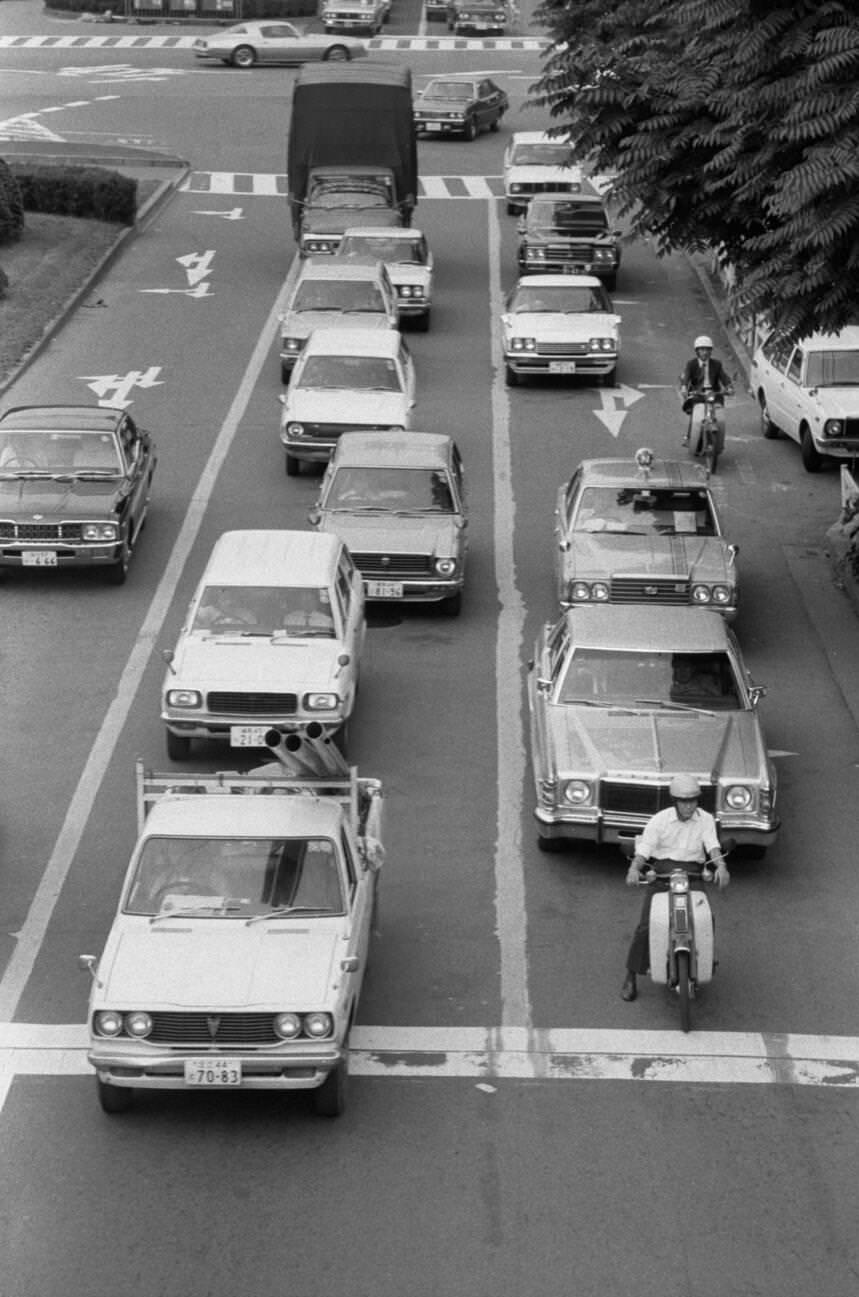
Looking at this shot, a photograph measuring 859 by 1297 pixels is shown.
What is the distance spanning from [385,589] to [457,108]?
39.3 metres

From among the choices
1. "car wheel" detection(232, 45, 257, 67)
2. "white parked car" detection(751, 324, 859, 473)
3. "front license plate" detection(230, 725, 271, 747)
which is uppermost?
"front license plate" detection(230, 725, 271, 747)

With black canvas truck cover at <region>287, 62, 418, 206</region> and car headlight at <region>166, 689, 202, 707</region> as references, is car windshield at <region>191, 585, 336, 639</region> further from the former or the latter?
black canvas truck cover at <region>287, 62, 418, 206</region>

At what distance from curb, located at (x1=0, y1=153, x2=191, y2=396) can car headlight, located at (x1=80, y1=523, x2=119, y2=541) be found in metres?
9.27

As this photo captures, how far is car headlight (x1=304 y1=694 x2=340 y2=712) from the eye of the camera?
17.5 meters

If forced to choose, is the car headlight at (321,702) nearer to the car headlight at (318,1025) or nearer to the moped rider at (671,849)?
the moped rider at (671,849)

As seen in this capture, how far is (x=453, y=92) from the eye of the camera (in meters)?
58.8

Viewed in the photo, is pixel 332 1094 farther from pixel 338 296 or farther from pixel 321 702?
pixel 338 296

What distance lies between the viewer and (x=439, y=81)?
5984cm

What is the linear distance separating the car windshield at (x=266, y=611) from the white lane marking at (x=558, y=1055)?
5.63 m

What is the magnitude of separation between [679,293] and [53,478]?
19637 mm

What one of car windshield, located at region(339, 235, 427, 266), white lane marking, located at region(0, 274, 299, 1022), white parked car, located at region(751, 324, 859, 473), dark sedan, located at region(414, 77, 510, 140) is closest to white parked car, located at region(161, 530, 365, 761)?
white lane marking, located at region(0, 274, 299, 1022)

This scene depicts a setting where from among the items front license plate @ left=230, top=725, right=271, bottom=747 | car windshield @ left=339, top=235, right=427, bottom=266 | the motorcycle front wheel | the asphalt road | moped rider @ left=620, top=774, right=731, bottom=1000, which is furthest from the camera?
car windshield @ left=339, top=235, right=427, bottom=266

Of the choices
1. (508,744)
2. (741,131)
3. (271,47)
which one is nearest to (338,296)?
(741,131)

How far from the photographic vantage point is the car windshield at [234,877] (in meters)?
12.8
